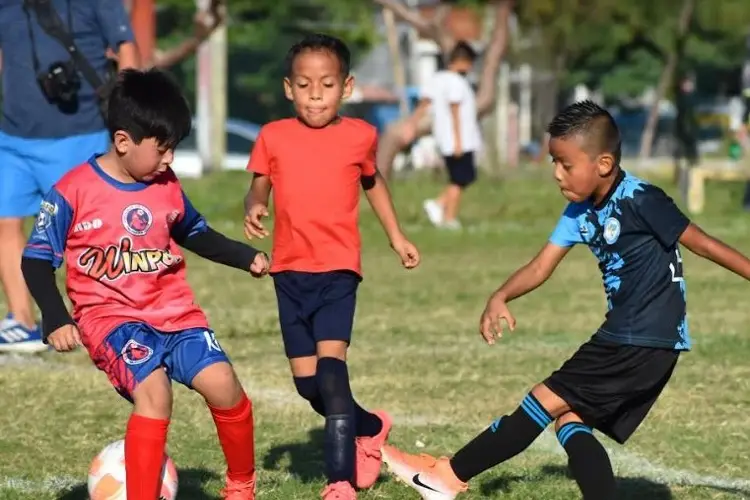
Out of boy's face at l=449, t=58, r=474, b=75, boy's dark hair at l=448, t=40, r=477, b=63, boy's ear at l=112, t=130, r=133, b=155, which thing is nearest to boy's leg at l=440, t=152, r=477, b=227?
boy's face at l=449, t=58, r=474, b=75

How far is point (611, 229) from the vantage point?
16.7ft

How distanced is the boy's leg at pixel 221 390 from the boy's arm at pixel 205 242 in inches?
11.3

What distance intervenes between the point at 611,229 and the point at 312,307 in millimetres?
1255

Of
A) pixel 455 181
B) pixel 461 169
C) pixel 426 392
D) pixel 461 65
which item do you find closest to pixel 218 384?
pixel 426 392

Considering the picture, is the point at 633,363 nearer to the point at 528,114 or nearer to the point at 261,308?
the point at 261,308

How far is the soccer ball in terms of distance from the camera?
521 cm

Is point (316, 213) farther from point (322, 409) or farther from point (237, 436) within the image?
point (237, 436)

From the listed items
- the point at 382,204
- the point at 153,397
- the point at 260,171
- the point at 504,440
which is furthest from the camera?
the point at 382,204

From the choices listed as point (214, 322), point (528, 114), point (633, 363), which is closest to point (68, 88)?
point (214, 322)

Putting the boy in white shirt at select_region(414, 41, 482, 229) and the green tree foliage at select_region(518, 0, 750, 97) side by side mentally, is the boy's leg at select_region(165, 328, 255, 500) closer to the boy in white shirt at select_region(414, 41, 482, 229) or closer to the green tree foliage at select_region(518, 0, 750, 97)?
the boy in white shirt at select_region(414, 41, 482, 229)

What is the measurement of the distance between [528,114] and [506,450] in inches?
1972

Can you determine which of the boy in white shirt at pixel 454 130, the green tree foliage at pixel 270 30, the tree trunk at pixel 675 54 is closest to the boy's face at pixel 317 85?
the boy in white shirt at pixel 454 130

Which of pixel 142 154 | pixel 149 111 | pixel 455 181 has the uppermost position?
pixel 149 111

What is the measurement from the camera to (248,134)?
36.5 meters
